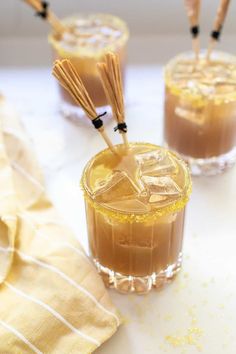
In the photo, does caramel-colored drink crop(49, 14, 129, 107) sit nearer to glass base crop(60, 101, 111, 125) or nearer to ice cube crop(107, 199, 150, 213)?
glass base crop(60, 101, 111, 125)

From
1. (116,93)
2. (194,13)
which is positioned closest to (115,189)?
(116,93)

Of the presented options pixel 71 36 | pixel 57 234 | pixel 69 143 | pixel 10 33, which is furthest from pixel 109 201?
pixel 10 33

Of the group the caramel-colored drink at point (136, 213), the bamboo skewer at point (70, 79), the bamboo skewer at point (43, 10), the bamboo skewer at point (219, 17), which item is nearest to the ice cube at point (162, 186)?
the caramel-colored drink at point (136, 213)

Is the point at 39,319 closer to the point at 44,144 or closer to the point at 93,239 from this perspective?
the point at 93,239

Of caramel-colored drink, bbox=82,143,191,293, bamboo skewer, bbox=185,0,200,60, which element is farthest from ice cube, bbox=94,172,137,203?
bamboo skewer, bbox=185,0,200,60

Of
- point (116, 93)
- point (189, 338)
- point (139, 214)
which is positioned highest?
point (116, 93)

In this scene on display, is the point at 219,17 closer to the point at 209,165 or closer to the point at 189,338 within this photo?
the point at 209,165
